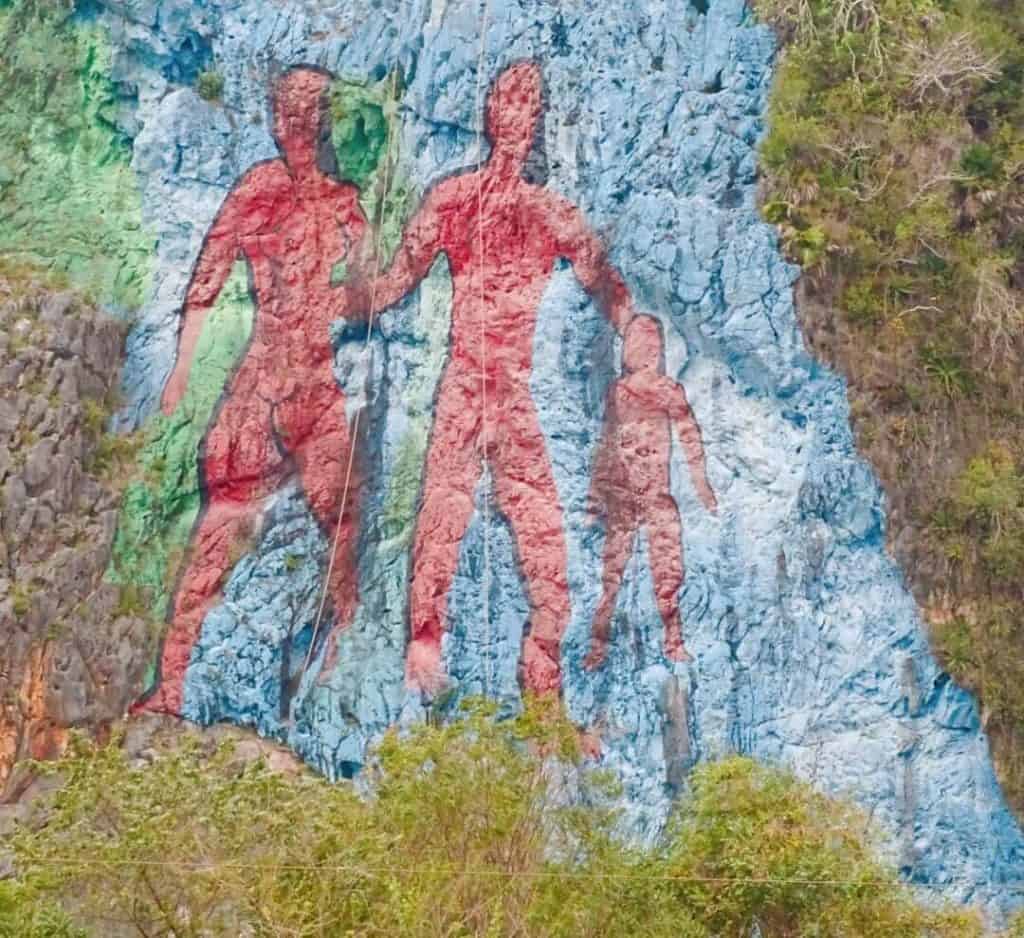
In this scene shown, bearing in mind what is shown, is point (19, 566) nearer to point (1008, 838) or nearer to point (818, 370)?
point (818, 370)

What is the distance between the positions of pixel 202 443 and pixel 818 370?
169 inches

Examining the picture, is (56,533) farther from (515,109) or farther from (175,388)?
(515,109)

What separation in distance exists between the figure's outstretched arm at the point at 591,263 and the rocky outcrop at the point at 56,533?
324 centimetres

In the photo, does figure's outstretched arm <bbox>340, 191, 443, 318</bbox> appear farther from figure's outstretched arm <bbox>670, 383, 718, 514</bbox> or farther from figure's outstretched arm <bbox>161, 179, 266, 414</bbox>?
figure's outstretched arm <bbox>670, 383, 718, 514</bbox>

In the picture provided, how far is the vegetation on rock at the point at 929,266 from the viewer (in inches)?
571

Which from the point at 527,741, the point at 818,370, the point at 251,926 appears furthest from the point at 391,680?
the point at 251,926

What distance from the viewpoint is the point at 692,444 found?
14.8 metres

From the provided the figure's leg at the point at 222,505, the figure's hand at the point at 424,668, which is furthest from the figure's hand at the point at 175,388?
the figure's hand at the point at 424,668

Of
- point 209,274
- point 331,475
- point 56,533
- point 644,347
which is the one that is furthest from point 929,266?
point 56,533

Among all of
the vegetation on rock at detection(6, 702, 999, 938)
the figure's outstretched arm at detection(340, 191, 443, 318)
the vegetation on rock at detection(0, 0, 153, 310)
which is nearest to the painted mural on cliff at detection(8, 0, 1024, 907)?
the figure's outstretched arm at detection(340, 191, 443, 318)

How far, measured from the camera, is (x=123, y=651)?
14484 millimetres

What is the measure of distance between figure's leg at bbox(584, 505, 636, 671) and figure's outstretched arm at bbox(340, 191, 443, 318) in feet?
7.39

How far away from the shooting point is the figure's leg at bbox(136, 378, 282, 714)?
48.3 feet

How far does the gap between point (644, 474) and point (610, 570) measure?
704 millimetres
